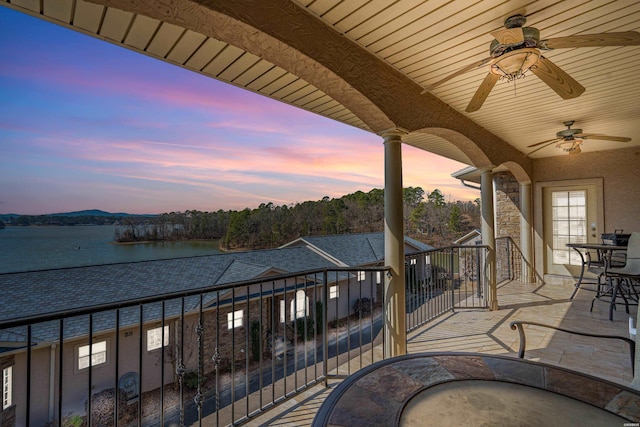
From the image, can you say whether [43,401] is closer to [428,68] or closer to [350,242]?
[428,68]

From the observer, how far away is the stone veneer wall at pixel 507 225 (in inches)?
267

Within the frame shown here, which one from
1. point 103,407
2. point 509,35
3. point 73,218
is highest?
point 509,35

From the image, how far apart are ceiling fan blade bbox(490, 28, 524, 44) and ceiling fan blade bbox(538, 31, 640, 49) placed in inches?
5.6

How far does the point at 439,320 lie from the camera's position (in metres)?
4.21

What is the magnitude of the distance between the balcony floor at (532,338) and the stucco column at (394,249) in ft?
1.47

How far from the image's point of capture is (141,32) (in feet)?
6.51

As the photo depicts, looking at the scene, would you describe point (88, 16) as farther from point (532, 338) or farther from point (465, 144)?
point (532, 338)

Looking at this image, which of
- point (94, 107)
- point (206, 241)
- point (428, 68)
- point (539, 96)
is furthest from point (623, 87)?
point (206, 241)

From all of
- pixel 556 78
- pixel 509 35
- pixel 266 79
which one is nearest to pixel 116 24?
pixel 266 79

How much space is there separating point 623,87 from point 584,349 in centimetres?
280

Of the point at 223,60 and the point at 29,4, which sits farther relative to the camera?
the point at 223,60

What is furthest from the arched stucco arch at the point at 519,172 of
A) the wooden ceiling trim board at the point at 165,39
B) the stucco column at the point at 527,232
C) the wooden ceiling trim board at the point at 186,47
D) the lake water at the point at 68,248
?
the lake water at the point at 68,248

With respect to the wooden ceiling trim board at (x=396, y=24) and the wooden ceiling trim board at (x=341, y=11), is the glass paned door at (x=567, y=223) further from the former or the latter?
the wooden ceiling trim board at (x=341, y=11)

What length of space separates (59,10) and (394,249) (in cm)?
305
